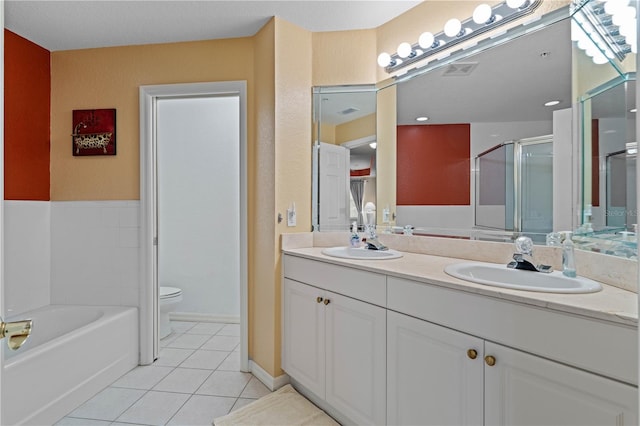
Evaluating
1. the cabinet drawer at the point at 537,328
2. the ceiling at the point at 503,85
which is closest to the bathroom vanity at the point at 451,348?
the cabinet drawer at the point at 537,328


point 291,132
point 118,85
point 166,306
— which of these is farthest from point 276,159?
point 166,306

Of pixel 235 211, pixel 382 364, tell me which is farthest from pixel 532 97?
pixel 235 211

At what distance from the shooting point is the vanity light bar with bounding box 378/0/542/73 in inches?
61.4

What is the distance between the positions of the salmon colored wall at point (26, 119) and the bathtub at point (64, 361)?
88 cm

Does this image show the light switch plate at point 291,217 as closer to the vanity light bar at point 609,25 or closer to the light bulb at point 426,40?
the light bulb at point 426,40

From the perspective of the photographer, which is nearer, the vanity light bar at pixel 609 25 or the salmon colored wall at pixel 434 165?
the vanity light bar at pixel 609 25

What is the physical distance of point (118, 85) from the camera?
243 centimetres

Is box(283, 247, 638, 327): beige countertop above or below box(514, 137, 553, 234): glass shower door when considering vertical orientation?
below

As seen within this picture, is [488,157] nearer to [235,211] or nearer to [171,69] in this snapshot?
[171,69]

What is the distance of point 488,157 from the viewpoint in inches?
65.5

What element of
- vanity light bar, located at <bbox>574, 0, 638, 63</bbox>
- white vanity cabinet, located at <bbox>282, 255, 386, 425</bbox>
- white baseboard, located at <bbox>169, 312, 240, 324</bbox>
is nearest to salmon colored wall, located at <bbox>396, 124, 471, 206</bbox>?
vanity light bar, located at <bbox>574, 0, 638, 63</bbox>

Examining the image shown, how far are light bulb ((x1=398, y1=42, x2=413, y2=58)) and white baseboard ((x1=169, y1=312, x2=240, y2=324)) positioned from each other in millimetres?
2708

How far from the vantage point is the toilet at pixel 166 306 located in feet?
9.36

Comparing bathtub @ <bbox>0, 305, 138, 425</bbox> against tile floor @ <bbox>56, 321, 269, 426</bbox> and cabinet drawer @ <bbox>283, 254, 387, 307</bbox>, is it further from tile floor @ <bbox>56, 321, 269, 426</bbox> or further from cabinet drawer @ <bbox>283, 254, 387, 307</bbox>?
cabinet drawer @ <bbox>283, 254, 387, 307</bbox>
